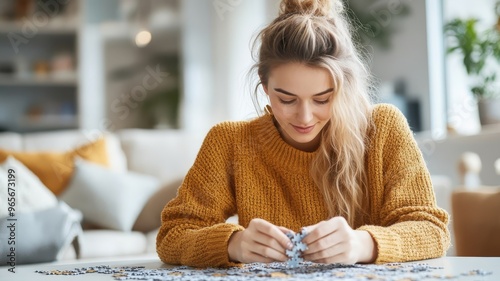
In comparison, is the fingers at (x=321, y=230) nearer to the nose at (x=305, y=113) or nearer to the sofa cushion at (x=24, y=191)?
the nose at (x=305, y=113)

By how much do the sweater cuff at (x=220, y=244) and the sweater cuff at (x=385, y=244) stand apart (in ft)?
0.87

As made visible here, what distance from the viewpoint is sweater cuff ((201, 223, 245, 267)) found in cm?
146

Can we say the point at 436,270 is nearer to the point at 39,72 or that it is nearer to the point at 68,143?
the point at 68,143

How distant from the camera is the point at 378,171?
1.69m

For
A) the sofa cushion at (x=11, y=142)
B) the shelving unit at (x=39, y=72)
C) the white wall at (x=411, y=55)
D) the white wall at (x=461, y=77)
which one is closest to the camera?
the sofa cushion at (x=11, y=142)

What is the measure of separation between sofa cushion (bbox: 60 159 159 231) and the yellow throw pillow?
73 millimetres

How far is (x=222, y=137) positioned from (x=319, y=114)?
323mm

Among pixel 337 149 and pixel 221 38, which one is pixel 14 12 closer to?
pixel 221 38

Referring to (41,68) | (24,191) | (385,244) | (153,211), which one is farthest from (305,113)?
(41,68)

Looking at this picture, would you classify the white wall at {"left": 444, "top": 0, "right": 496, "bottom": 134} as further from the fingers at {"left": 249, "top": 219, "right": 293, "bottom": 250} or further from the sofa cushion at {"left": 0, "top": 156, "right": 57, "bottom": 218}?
the fingers at {"left": 249, "top": 219, "right": 293, "bottom": 250}

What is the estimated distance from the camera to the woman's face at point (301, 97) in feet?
5.11

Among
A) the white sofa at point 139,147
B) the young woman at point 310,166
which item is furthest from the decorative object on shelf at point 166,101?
the young woman at point 310,166

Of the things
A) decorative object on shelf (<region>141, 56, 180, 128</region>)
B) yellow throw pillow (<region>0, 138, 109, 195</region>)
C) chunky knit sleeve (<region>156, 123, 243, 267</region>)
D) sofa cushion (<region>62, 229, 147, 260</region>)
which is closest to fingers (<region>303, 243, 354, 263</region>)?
chunky knit sleeve (<region>156, 123, 243, 267</region>)

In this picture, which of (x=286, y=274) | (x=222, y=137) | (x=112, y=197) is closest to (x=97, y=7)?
(x=112, y=197)
